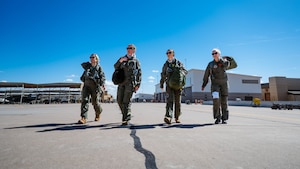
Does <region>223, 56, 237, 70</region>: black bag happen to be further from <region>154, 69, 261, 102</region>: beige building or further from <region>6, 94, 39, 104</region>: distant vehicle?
<region>6, 94, 39, 104</region>: distant vehicle

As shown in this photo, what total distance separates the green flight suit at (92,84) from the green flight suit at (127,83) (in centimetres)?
70

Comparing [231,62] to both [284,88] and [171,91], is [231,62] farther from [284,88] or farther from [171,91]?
[284,88]

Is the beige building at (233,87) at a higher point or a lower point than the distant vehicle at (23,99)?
higher

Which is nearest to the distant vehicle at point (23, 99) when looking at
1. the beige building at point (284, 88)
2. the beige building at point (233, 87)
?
the beige building at point (233, 87)

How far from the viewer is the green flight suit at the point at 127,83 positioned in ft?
12.8

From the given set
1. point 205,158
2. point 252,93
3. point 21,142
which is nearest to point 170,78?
point 205,158

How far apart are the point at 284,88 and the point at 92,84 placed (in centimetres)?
5014

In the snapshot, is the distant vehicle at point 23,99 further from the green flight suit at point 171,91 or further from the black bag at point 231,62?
the black bag at point 231,62

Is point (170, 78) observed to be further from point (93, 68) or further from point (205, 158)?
point (205, 158)

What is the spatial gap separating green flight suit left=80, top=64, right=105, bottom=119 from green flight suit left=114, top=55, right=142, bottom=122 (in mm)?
700

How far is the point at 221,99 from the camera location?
4.33m

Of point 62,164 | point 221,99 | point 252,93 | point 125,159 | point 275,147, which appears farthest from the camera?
point 252,93

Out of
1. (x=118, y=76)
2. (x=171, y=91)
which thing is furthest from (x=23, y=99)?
(x=171, y=91)

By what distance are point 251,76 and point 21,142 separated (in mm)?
52803
